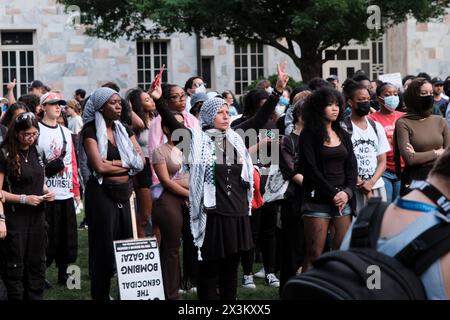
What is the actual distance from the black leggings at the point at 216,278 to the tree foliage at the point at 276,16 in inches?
548

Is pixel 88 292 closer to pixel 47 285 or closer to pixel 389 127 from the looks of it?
pixel 47 285

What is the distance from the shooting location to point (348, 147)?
27.8ft

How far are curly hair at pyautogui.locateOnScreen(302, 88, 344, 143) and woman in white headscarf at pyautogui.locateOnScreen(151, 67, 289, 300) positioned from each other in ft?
2.45

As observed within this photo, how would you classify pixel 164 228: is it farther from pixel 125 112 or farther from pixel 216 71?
pixel 216 71

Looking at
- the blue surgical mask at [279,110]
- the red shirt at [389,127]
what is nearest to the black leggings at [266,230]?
the blue surgical mask at [279,110]

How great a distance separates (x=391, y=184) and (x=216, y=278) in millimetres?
3161

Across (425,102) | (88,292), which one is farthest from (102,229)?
(425,102)

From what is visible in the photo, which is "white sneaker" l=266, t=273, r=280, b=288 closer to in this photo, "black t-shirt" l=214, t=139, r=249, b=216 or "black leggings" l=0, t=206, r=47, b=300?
"black t-shirt" l=214, t=139, r=249, b=216

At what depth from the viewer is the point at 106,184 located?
8367mm

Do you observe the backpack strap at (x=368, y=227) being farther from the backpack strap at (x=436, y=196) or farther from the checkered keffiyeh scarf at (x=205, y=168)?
the checkered keffiyeh scarf at (x=205, y=168)

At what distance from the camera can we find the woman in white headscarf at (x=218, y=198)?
7.78m

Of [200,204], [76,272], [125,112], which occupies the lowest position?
[76,272]

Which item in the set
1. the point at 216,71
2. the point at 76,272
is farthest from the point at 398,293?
the point at 216,71
